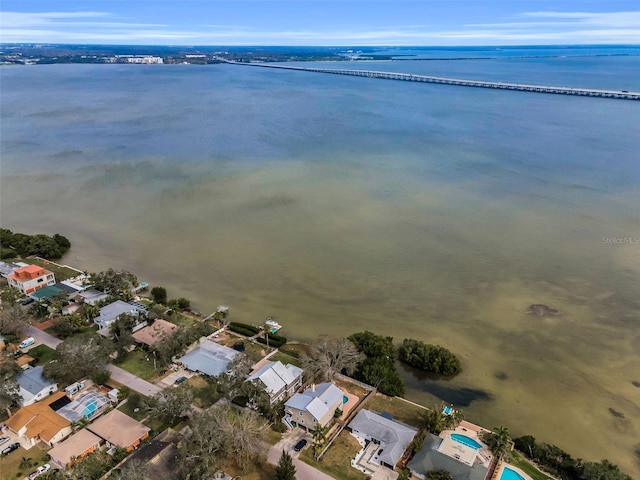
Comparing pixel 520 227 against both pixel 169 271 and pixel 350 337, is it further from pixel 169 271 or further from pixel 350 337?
pixel 169 271

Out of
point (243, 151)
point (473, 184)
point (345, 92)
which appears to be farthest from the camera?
point (345, 92)

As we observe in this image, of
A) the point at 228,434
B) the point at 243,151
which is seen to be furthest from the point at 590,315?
the point at 243,151

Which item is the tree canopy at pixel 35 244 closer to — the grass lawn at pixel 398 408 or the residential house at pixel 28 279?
the residential house at pixel 28 279

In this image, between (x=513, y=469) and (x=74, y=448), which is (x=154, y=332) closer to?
(x=74, y=448)

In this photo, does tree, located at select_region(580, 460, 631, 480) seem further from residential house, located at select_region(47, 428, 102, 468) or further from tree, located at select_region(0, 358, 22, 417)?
tree, located at select_region(0, 358, 22, 417)

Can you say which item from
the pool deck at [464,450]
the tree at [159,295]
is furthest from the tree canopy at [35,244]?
the pool deck at [464,450]

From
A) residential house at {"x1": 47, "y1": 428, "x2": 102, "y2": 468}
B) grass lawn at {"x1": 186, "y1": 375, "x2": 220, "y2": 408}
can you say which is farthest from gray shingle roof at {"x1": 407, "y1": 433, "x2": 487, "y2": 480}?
residential house at {"x1": 47, "y1": 428, "x2": 102, "y2": 468}
